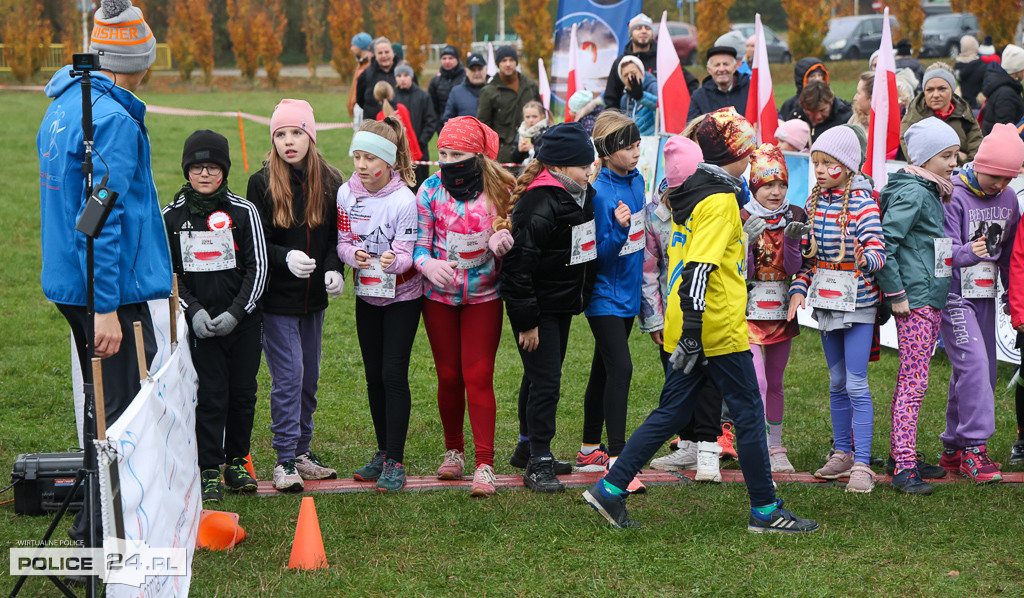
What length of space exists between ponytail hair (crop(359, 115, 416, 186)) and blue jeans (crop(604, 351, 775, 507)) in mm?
1937

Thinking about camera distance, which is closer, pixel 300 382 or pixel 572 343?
pixel 300 382

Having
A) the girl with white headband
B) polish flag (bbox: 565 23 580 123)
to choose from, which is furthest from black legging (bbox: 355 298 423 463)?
polish flag (bbox: 565 23 580 123)

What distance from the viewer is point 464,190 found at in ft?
18.4

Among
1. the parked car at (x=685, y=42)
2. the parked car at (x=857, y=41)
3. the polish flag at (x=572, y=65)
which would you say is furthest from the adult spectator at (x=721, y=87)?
the parked car at (x=857, y=41)

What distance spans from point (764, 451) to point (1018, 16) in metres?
32.0

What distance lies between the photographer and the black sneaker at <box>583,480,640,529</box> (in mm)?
5062

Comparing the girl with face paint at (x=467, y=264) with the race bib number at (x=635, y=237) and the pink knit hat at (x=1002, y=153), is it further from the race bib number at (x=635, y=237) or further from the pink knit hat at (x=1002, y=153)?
the pink knit hat at (x=1002, y=153)

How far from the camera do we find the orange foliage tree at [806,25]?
1347 inches

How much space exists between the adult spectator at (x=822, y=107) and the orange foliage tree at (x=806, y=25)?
85.6ft

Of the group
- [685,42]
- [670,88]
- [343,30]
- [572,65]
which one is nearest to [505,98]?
[572,65]

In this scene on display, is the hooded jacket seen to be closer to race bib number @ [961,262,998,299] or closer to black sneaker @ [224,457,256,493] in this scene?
→ black sneaker @ [224,457,256,493]

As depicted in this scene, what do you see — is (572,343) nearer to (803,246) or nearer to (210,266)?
(803,246)

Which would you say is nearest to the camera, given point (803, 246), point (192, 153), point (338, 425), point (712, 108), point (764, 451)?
point (764, 451)

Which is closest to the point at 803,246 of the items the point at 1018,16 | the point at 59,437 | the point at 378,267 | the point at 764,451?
the point at 764,451
